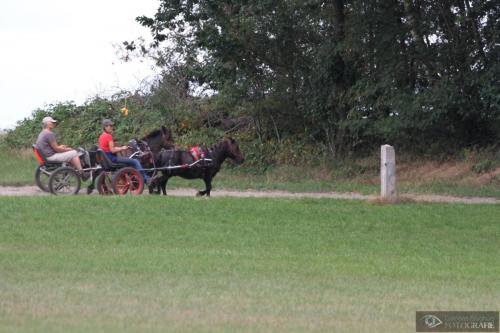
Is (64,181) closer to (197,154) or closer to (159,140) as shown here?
(159,140)

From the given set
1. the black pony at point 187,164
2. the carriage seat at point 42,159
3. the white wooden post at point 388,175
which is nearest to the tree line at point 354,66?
the white wooden post at point 388,175

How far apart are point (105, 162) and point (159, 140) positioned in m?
1.81

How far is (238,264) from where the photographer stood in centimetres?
1336

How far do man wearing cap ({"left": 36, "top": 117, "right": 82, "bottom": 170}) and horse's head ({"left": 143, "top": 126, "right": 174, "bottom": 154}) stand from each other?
6.35 ft

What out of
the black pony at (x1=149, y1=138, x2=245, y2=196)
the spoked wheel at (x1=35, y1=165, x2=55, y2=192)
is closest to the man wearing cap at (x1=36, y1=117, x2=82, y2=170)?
the spoked wheel at (x1=35, y1=165, x2=55, y2=192)

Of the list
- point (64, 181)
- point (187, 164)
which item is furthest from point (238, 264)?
point (64, 181)

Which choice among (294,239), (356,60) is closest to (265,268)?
(294,239)

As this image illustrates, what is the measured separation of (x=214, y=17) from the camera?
1229 inches

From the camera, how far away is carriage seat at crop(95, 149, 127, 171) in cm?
2152

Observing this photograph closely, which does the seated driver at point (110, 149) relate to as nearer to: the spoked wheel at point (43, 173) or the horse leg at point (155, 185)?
the horse leg at point (155, 185)

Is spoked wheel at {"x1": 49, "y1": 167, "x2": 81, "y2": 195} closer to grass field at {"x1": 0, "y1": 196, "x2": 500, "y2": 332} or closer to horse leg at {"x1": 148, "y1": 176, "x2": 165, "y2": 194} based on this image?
horse leg at {"x1": 148, "y1": 176, "x2": 165, "y2": 194}

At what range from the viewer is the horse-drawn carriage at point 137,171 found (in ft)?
70.8

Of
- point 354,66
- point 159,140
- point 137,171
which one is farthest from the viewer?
point 354,66

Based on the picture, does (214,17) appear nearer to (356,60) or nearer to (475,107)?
(356,60)
